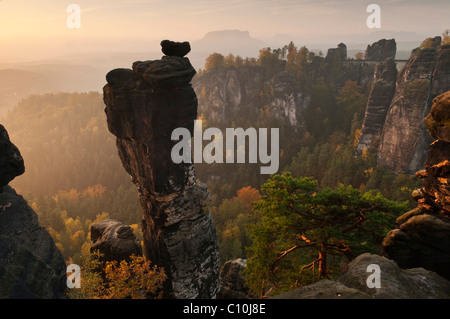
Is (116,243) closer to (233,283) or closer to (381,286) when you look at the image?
(233,283)

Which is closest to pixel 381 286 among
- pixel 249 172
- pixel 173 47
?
pixel 173 47

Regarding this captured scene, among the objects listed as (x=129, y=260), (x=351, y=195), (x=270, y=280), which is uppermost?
(x=351, y=195)

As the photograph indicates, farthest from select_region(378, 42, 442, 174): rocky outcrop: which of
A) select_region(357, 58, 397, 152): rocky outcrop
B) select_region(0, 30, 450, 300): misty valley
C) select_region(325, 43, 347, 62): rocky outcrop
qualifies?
select_region(325, 43, 347, 62): rocky outcrop

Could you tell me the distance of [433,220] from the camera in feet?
48.4

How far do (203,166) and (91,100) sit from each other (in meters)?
105

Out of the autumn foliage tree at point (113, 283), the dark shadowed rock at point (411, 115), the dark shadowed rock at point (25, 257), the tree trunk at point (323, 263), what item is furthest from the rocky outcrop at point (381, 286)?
the dark shadowed rock at point (411, 115)

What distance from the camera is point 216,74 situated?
11488 centimetres

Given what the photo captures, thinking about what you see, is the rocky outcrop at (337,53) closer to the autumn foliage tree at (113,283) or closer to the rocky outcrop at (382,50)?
the rocky outcrop at (382,50)

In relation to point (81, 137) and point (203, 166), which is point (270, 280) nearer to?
point (203, 166)

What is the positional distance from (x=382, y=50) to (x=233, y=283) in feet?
388

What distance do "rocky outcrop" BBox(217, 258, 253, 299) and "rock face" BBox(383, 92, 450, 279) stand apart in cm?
1766

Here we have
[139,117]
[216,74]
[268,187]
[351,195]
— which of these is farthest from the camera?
[216,74]

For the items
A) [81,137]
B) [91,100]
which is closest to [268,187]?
[81,137]

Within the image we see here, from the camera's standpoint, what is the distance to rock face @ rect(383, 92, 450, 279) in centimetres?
1380
